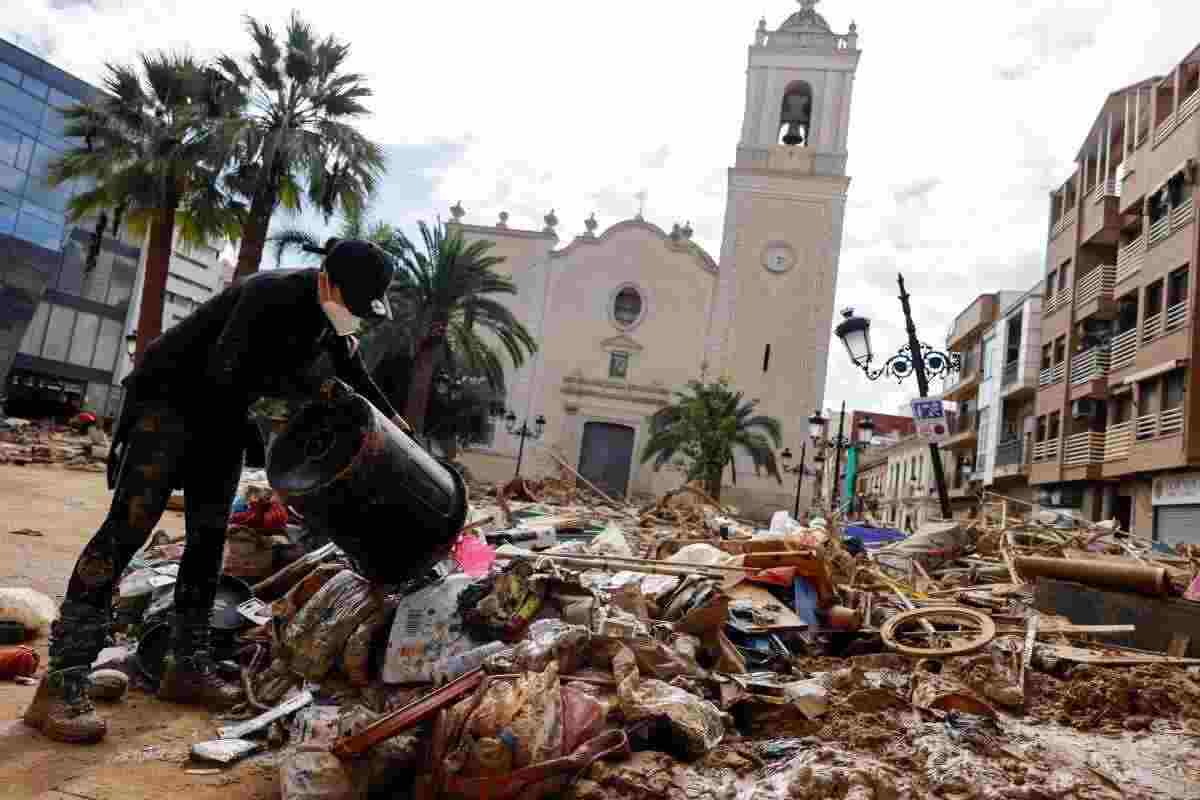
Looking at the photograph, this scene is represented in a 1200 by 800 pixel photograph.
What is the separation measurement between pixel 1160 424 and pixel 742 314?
58.9 ft

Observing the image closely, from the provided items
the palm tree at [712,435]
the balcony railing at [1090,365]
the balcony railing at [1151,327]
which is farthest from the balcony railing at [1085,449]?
the palm tree at [712,435]

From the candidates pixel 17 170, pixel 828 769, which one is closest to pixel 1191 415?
pixel 828 769

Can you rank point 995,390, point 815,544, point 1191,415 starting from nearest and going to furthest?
point 815,544
point 1191,415
point 995,390

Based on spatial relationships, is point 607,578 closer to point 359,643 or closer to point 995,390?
point 359,643

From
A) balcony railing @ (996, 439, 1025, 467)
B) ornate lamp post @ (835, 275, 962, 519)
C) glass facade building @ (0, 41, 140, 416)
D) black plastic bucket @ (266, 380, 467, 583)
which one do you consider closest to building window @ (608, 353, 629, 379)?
balcony railing @ (996, 439, 1025, 467)

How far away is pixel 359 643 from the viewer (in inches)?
131

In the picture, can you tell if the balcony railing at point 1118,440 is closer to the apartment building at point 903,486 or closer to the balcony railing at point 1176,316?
the balcony railing at point 1176,316

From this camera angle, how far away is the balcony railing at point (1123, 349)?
2104cm

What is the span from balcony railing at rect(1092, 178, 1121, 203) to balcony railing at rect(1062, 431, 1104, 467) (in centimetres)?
725

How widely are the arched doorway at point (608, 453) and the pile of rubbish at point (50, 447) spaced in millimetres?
18925

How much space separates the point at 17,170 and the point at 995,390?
3846cm

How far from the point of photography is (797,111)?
34.7m

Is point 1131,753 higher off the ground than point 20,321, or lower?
lower

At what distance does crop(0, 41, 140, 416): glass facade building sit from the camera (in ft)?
94.1
